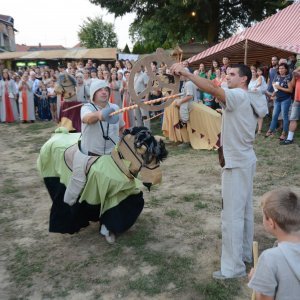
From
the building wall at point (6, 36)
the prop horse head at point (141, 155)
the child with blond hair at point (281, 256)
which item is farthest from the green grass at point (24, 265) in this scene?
the building wall at point (6, 36)

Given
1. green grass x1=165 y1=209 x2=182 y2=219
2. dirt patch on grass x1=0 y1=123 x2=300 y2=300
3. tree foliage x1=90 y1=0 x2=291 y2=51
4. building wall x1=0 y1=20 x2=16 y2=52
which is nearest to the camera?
dirt patch on grass x1=0 y1=123 x2=300 y2=300

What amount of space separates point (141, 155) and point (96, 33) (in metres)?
49.6

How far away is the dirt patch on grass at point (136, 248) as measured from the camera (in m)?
3.17

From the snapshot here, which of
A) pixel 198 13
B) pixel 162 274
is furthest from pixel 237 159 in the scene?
pixel 198 13

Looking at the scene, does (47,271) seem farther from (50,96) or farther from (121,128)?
(50,96)

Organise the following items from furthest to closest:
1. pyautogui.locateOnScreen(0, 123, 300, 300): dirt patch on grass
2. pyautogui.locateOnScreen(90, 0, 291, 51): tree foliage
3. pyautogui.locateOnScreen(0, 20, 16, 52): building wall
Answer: pyautogui.locateOnScreen(0, 20, 16, 52): building wall, pyautogui.locateOnScreen(90, 0, 291, 51): tree foliage, pyautogui.locateOnScreen(0, 123, 300, 300): dirt patch on grass

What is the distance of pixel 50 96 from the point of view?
12.9 metres

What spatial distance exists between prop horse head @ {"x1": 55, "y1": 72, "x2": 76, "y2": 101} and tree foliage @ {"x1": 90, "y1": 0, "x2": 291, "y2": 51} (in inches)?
508

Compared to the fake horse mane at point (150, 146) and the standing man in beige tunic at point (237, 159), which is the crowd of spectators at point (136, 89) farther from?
the standing man in beige tunic at point (237, 159)

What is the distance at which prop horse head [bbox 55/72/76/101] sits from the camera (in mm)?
7531

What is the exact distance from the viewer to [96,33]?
49.8 metres

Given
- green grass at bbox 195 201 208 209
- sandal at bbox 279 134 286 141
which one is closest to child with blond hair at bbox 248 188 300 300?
green grass at bbox 195 201 208 209

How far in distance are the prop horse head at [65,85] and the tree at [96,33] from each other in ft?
143

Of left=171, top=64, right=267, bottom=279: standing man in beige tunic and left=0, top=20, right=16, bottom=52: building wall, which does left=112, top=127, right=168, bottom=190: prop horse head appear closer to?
left=171, top=64, right=267, bottom=279: standing man in beige tunic
